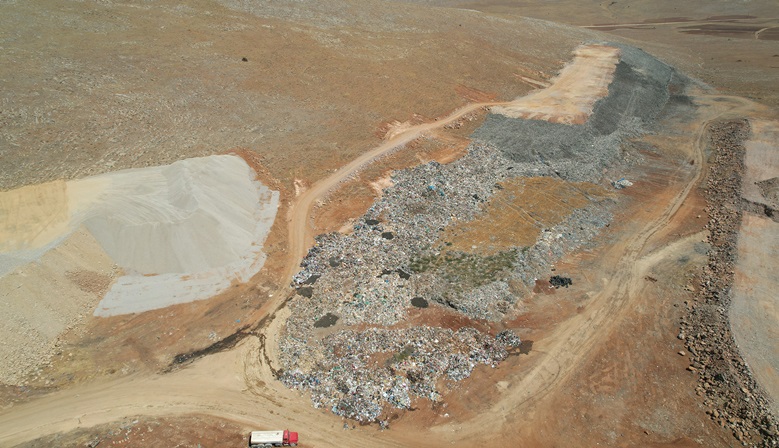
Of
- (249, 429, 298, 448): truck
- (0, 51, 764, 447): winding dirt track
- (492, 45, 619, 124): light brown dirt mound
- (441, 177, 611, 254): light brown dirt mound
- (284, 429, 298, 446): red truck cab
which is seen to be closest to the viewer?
(249, 429, 298, 448): truck

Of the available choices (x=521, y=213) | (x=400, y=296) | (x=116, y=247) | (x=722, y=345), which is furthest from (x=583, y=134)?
(x=116, y=247)

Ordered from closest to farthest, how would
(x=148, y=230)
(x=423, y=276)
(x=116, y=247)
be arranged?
(x=116, y=247), (x=148, y=230), (x=423, y=276)

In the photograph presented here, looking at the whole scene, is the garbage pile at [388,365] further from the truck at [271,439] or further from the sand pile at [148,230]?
the sand pile at [148,230]

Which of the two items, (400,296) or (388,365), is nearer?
(388,365)

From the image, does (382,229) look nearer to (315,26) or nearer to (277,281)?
(277,281)

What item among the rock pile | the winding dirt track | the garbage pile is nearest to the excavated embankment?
the garbage pile

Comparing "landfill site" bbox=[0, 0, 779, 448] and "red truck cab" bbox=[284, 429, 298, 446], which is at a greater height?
"landfill site" bbox=[0, 0, 779, 448]

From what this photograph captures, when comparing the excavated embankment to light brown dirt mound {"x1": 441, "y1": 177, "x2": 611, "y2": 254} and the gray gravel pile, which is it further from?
light brown dirt mound {"x1": 441, "y1": 177, "x2": 611, "y2": 254}

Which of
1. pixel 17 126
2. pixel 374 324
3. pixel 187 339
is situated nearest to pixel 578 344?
pixel 374 324

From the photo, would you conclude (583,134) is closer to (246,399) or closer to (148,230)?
(246,399)
